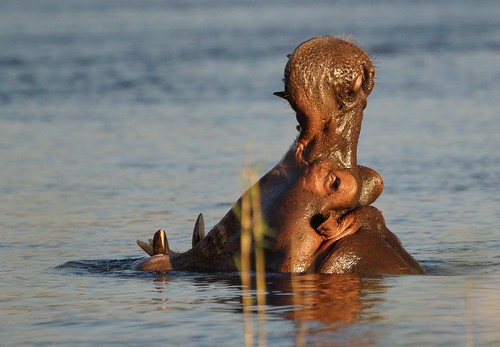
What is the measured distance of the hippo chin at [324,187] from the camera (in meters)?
7.02

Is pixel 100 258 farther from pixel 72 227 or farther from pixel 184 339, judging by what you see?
pixel 184 339

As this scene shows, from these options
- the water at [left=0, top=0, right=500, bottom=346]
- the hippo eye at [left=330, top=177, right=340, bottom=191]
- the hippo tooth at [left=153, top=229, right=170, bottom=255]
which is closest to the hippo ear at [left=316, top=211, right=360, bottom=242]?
the hippo eye at [left=330, top=177, right=340, bottom=191]

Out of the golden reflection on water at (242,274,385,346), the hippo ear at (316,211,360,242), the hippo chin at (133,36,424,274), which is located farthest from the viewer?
the hippo ear at (316,211,360,242)

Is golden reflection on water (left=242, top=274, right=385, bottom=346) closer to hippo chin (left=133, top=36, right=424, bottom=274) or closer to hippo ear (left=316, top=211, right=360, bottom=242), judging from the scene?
hippo chin (left=133, top=36, right=424, bottom=274)

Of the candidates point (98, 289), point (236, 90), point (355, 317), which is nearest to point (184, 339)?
→ point (355, 317)

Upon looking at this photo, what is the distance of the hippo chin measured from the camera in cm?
702

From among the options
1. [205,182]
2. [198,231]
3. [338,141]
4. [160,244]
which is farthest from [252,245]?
[205,182]

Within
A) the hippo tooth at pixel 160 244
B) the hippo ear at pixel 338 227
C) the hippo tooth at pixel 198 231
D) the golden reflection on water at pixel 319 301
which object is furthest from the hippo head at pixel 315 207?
the hippo tooth at pixel 160 244

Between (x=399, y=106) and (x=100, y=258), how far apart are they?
1015 centimetres

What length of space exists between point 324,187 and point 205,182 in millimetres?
5831

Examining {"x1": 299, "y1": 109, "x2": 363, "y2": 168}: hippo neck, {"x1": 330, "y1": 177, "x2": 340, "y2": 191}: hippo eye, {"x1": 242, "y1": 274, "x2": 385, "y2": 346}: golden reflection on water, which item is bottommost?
{"x1": 242, "y1": 274, "x2": 385, "y2": 346}: golden reflection on water

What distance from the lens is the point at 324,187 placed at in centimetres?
709

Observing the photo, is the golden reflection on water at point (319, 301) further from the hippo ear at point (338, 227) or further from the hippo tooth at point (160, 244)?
the hippo tooth at point (160, 244)

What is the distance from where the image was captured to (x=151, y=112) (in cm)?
1912
